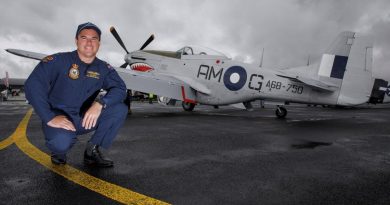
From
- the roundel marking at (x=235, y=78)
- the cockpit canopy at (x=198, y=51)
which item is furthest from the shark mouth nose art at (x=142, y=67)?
the roundel marking at (x=235, y=78)

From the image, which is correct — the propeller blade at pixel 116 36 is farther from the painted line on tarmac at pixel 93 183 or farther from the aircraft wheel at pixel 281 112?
the painted line on tarmac at pixel 93 183

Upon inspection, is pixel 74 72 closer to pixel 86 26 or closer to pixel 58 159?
pixel 86 26

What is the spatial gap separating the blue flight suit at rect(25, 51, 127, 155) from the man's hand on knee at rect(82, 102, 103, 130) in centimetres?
11

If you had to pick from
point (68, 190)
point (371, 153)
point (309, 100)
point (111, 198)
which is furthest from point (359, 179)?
point (309, 100)

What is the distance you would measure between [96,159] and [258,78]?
8.26 metres

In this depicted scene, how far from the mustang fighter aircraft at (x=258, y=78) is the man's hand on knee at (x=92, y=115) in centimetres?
725

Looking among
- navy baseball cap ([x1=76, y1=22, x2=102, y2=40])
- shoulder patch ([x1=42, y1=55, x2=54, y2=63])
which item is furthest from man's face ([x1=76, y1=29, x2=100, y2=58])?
shoulder patch ([x1=42, y1=55, x2=54, y2=63])

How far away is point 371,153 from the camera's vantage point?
469 centimetres

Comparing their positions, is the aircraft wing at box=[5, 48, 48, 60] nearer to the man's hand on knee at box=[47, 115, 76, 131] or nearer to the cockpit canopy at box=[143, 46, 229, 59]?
the cockpit canopy at box=[143, 46, 229, 59]

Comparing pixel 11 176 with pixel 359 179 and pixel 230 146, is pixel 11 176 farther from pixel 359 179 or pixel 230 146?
pixel 359 179

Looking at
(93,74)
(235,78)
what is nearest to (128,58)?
(235,78)

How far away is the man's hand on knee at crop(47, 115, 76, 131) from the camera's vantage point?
2.96 m

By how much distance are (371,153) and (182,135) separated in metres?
3.46

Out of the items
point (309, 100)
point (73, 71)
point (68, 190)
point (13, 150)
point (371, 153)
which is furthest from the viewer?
point (309, 100)
